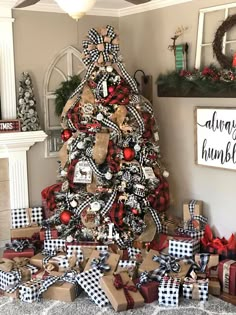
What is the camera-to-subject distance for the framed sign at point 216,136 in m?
3.87

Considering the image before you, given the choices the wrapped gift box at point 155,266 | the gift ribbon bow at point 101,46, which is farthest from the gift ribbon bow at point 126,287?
the gift ribbon bow at point 101,46

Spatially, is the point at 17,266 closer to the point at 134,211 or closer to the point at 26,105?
the point at 134,211

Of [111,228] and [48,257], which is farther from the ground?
[111,228]

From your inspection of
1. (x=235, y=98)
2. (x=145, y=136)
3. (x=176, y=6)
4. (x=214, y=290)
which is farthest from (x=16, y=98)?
(x=214, y=290)

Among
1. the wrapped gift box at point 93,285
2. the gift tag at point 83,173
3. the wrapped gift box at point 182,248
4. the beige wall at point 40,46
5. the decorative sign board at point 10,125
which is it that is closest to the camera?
the wrapped gift box at point 93,285

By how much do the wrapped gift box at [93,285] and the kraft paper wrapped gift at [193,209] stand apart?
1080 millimetres

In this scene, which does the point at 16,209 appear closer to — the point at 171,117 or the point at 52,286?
the point at 52,286

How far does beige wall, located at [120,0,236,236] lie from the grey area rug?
33.7 inches

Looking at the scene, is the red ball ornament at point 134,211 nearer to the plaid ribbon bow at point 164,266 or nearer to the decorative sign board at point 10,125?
the plaid ribbon bow at point 164,266

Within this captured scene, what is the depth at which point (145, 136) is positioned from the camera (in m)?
4.13

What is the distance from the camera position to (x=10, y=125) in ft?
14.4

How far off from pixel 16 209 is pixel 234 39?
2.55 meters

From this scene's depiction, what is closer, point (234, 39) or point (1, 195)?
point (234, 39)

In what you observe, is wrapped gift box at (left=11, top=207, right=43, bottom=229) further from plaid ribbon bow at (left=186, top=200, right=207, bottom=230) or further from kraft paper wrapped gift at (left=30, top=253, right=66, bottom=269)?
plaid ribbon bow at (left=186, top=200, right=207, bottom=230)
